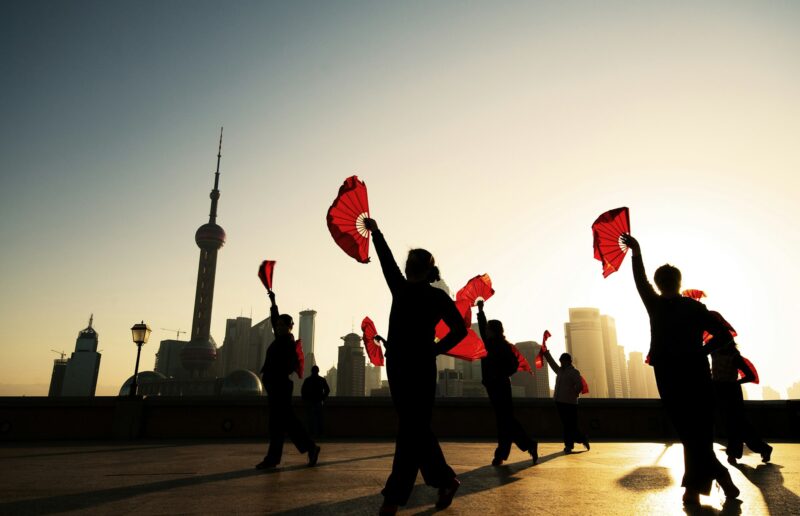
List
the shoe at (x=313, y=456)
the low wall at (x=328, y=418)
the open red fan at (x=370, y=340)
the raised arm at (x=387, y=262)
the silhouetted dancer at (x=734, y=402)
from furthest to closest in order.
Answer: the low wall at (x=328, y=418)
the open red fan at (x=370, y=340)
the silhouetted dancer at (x=734, y=402)
the shoe at (x=313, y=456)
the raised arm at (x=387, y=262)

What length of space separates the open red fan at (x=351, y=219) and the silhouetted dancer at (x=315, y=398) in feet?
29.7

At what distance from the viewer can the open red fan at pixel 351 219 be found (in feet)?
14.2

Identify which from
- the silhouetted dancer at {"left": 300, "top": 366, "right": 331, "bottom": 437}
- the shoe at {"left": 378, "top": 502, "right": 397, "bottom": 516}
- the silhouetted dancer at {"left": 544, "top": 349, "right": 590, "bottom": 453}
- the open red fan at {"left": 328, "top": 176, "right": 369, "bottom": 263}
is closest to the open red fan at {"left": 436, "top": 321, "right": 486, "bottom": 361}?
the open red fan at {"left": 328, "top": 176, "right": 369, "bottom": 263}

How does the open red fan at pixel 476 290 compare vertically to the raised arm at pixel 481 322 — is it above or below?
above

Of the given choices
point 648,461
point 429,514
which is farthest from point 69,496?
point 648,461

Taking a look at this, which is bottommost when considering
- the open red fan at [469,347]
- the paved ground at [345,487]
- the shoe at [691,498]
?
the paved ground at [345,487]

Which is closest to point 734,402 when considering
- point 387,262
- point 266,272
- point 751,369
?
point 751,369

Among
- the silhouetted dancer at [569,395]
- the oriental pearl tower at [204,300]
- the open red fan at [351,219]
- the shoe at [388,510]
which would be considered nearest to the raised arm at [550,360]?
the silhouetted dancer at [569,395]

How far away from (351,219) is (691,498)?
3382mm

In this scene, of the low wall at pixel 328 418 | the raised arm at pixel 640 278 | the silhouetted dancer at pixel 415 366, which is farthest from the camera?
the low wall at pixel 328 418

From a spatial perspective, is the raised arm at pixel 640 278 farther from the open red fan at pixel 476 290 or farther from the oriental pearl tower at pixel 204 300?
the oriental pearl tower at pixel 204 300

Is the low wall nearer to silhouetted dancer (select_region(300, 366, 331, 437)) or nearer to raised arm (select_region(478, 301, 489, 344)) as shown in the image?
silhouetted dancer (select_region(300, 366, 331, 437))

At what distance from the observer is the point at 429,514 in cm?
335

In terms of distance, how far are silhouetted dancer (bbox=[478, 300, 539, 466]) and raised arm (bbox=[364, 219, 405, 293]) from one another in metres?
3.16
